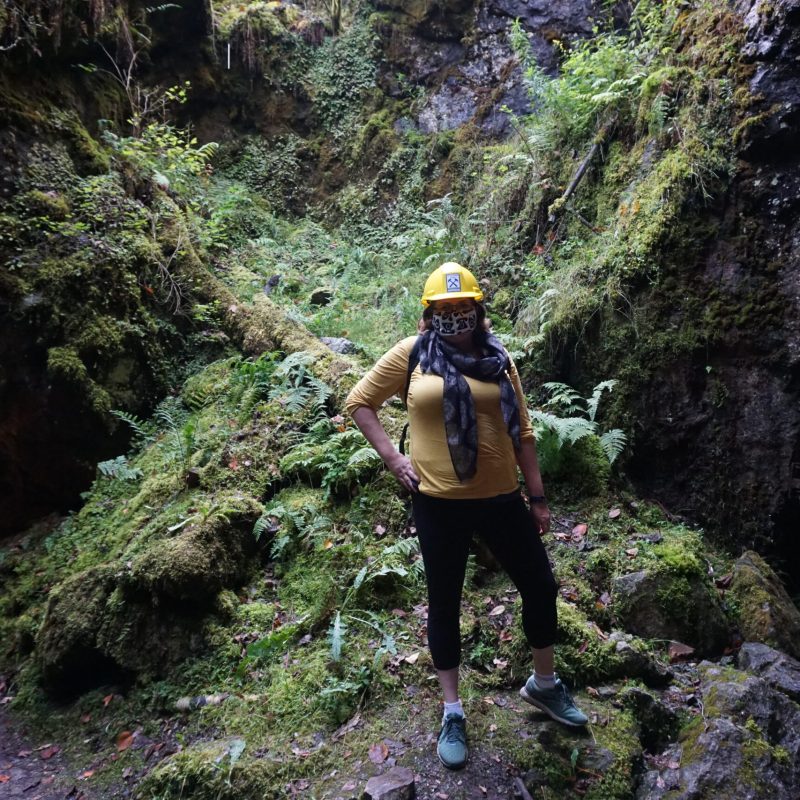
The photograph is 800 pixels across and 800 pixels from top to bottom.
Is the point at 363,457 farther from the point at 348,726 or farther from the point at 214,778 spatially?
the point at 214,778

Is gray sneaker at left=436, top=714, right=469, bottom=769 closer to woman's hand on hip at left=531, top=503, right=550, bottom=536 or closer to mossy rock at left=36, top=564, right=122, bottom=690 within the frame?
woman's hand on hip at left=531, top=503, right=550, bottom=536

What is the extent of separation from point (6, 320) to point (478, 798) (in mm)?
6613

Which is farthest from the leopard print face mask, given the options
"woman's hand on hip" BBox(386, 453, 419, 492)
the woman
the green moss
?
the green moss

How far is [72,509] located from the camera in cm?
665

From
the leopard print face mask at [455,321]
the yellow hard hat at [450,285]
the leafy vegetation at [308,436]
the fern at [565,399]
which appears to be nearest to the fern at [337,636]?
the leafy vegetation at [308,436]

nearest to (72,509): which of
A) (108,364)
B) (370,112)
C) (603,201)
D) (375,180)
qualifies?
(108,364)

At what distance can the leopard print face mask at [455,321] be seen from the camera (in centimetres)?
304

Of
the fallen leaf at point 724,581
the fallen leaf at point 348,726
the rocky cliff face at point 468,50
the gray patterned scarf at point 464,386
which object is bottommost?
the fallen leaf at point 348,726

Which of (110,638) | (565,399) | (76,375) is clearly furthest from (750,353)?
(76,375)

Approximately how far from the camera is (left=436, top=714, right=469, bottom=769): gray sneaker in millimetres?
3111

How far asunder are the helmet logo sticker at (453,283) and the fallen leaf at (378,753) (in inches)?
105

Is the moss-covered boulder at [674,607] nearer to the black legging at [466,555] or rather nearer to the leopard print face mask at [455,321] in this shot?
the black legging at [466,555]

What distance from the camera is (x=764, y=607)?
159 inches

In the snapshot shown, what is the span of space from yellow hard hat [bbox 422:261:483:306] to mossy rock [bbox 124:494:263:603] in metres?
2.80
